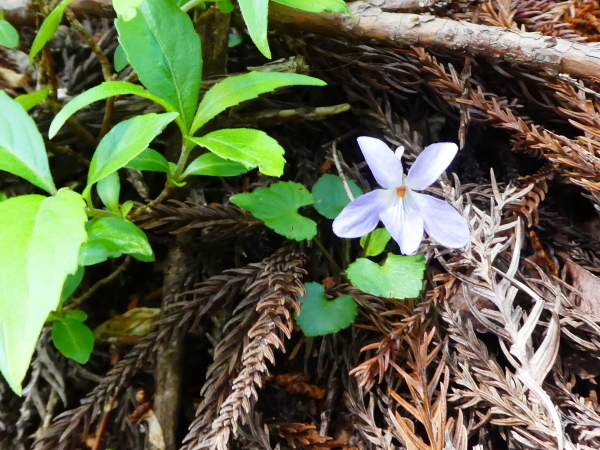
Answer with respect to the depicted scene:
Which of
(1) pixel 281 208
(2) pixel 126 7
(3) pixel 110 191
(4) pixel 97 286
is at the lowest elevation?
(4) pixel 97 286

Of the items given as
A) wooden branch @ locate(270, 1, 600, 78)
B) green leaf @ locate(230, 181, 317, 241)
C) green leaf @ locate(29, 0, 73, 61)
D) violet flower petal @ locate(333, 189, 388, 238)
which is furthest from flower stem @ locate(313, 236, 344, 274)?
green leaf @ locate(29, 0, 73, 61)

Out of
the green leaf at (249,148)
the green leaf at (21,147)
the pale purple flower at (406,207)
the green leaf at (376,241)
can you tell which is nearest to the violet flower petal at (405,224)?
the pale purple flower at (406,207)

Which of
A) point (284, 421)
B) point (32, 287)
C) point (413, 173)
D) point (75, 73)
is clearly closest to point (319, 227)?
point (413, 173)

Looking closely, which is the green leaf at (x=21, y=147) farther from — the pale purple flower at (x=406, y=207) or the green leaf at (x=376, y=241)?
the green leaf at (x=376, y=241)

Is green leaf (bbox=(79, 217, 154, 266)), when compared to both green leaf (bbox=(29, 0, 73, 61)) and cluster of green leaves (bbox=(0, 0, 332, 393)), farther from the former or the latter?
green leaf (bbox=(29, 0, 73, 61))

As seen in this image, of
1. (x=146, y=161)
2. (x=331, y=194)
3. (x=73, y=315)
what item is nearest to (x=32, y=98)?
(x=146, y=161)

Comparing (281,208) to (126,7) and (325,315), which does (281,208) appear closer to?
(325,315)

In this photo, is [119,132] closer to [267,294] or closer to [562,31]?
[267,294]
